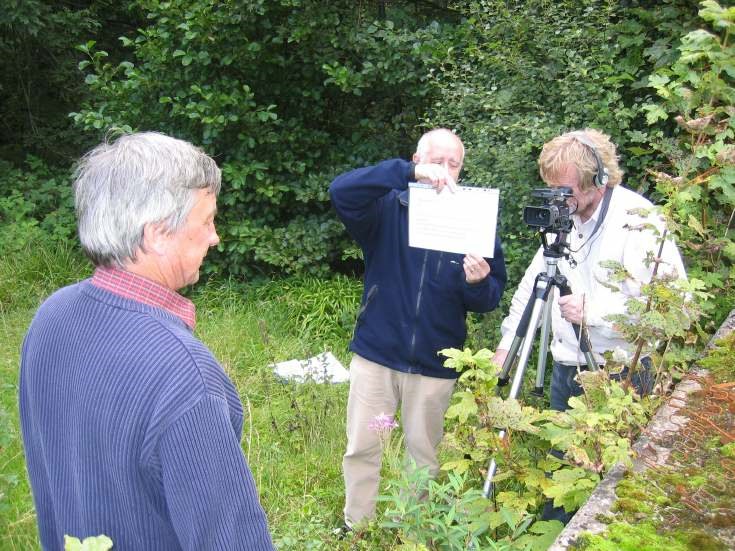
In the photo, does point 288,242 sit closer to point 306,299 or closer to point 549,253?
point 306,299

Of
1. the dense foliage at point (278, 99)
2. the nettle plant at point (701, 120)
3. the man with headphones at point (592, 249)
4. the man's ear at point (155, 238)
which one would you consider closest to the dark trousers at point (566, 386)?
the man with headphones at point (592, 249)

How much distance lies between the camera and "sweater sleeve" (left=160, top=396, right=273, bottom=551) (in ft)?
4.28

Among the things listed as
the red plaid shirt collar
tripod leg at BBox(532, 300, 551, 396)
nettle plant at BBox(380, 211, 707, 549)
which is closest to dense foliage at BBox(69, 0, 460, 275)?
tripod leg at BBox(532, 300, 551, 396)

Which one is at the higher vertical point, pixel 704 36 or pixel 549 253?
pixel 704 36

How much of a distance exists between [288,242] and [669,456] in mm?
5240

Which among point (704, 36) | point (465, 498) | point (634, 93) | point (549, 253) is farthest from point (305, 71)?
point (465, 498)

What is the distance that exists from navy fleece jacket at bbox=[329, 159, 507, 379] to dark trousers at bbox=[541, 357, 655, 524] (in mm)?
430

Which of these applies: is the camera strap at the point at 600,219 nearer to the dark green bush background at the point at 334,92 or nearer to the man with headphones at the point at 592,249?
the man with headphones at the point at 592,249

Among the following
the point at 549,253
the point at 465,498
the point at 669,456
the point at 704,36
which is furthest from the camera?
the point at 549,253

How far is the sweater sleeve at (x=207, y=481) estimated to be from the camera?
4.28 feet

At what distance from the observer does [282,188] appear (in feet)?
22.1

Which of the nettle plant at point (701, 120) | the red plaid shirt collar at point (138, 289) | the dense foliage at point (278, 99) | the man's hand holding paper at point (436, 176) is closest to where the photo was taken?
the red plaid shirt collar at point (138, 289)

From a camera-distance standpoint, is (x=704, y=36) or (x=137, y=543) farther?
(x=704, y=36)

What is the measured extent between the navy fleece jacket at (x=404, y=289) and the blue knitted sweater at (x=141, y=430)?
68.2 inches
